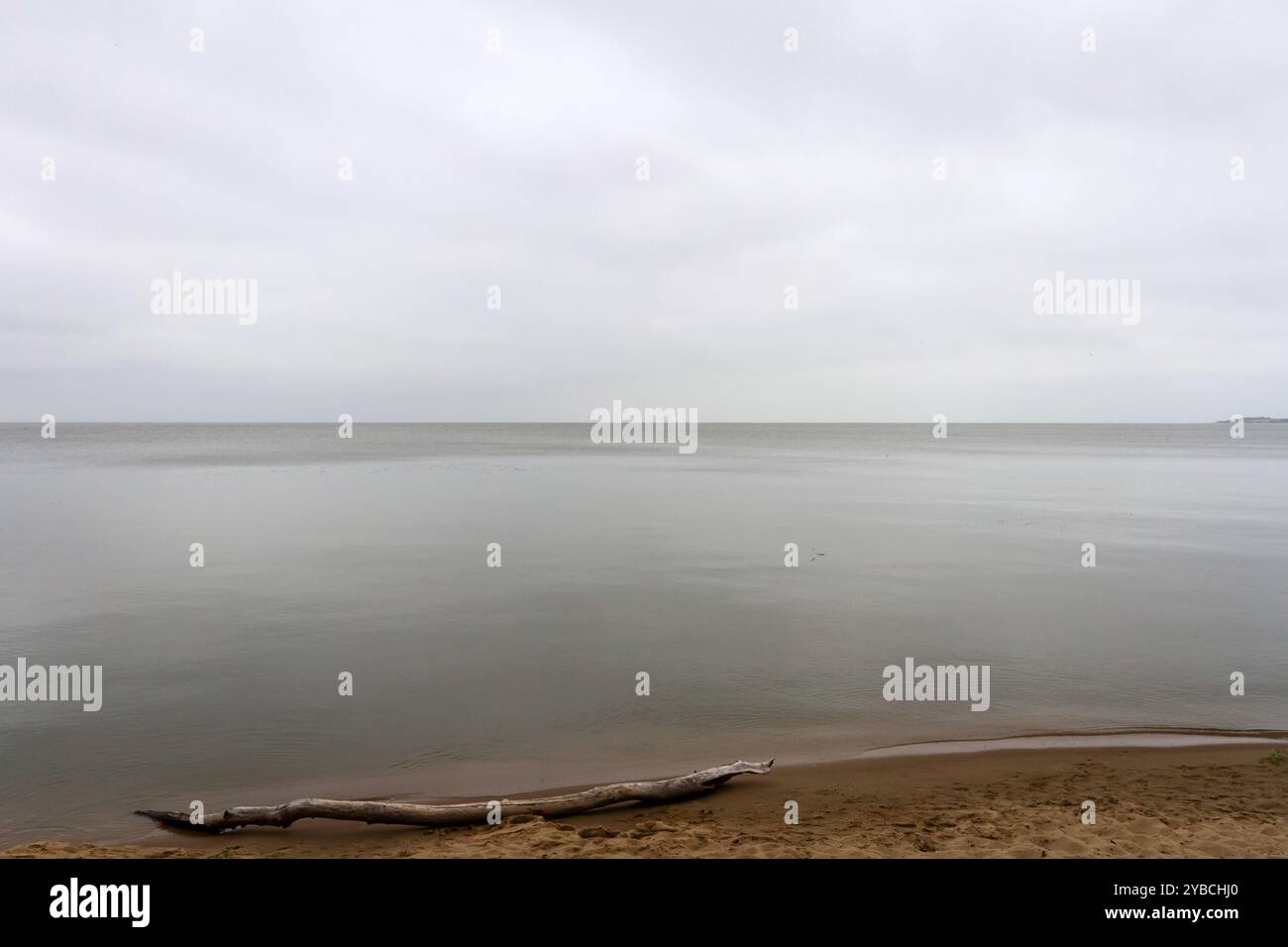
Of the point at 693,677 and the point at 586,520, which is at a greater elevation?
the point at 586,520

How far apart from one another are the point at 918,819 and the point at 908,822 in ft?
0.49

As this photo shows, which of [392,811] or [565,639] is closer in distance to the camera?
[392,811]

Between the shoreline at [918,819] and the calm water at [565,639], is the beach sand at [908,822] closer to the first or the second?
the shoreline at [918,819]

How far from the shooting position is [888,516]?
1204 inches

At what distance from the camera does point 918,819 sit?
7.38 meters

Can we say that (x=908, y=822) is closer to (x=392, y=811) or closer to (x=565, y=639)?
(x=392, y=811)

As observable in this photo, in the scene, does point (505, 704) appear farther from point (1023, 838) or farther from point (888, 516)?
point (888, 516)

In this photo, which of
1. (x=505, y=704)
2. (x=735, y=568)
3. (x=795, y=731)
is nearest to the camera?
(x=795, y=731)

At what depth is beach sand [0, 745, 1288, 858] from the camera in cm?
655

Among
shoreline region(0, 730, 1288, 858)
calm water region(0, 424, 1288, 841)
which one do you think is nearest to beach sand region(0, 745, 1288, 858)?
shoreline region(0, 730, 1288, 858)

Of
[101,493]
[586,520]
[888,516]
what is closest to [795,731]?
[586,520]

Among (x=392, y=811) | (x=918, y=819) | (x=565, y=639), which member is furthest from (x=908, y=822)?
(x=565, y=639)

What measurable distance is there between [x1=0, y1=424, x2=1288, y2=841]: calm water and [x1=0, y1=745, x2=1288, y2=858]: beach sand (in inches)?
38.1

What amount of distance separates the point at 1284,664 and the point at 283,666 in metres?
16.6
